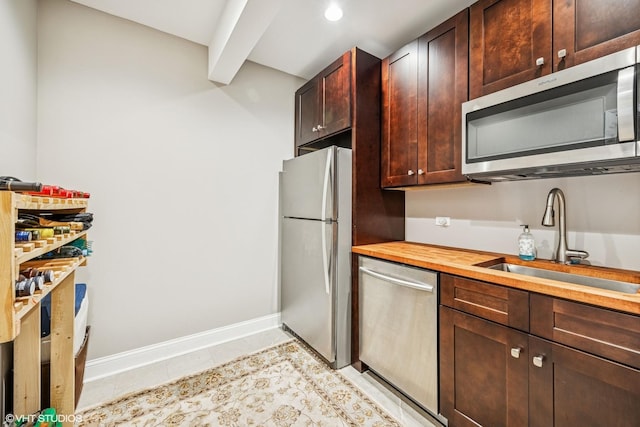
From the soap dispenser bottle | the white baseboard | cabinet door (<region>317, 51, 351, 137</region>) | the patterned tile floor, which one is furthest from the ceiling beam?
the patterned tile floor

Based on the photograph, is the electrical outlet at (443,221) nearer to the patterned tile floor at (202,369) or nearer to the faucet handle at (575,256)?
the faucet handle at (575,256)

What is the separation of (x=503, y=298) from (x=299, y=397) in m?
1.39

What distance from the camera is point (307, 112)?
9.00 feet

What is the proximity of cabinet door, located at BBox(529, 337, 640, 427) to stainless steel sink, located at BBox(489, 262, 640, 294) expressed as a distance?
0.48 m

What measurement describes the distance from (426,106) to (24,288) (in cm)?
216

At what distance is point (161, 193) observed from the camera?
7.49 ft

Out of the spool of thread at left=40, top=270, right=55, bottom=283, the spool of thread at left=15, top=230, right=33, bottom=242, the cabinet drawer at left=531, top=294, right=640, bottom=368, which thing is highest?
the spool of thread at left=15, top=230, right=33, bottom=242

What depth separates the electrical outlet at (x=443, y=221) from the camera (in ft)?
7.19

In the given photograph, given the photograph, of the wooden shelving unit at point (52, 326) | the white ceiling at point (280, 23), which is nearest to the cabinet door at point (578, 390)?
the wooden shelving unit at point (52, 326)

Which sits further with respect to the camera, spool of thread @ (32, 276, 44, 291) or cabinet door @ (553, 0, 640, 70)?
cabinet door @ (553, 0, 640, 70)

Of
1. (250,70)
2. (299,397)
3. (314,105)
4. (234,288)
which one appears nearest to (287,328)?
(234,288)

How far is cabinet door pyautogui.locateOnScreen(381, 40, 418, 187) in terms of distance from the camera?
6.66 ft

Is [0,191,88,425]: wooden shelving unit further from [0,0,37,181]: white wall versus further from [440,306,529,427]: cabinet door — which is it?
[440,306,529,427]: cabinet door

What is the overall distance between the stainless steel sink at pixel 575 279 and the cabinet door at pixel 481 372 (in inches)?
18.4
